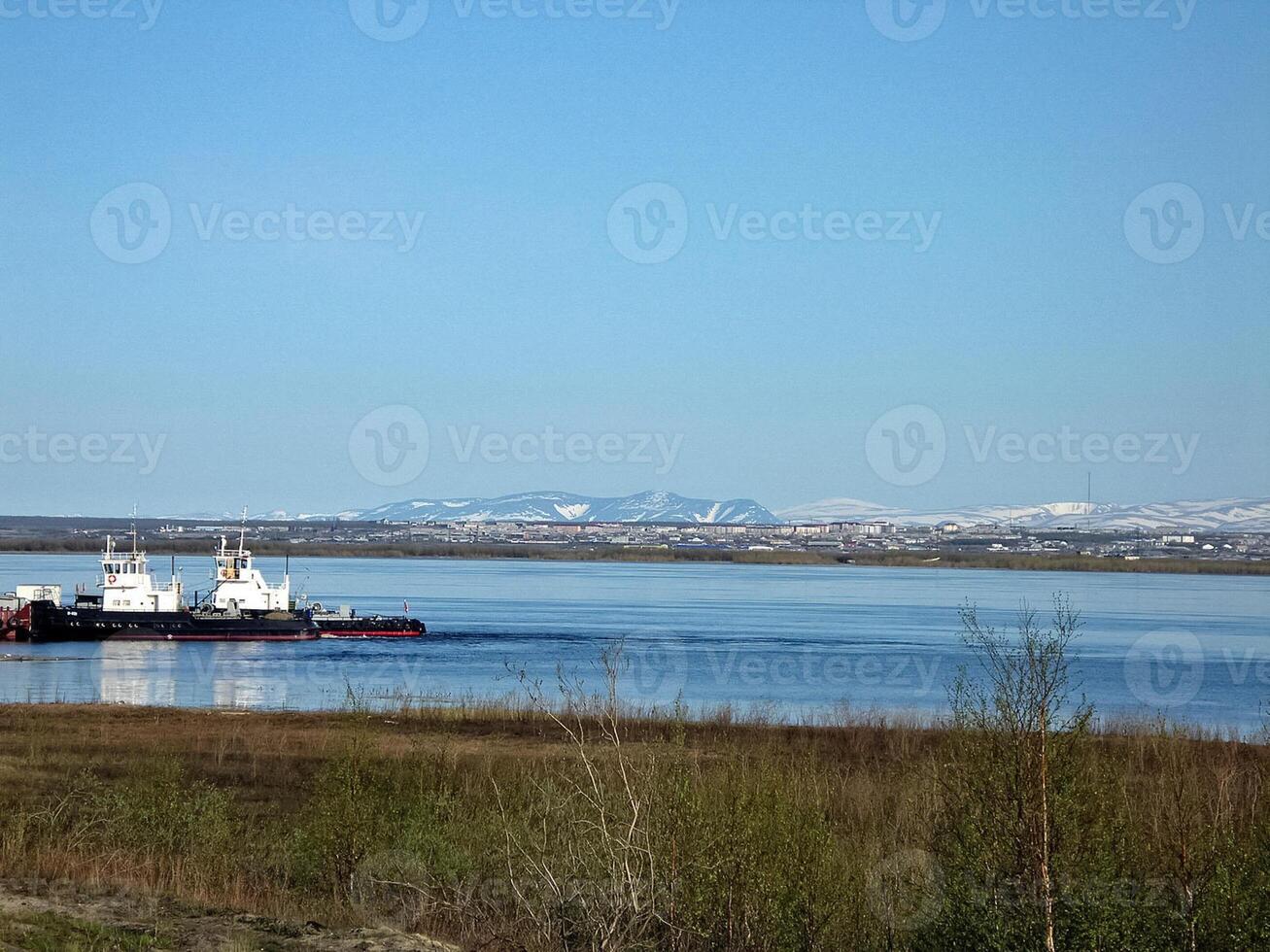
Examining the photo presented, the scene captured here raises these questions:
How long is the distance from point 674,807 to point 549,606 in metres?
96.7

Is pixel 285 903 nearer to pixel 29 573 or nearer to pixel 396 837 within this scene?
pixel 396 837

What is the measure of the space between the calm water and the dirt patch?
1255 cm

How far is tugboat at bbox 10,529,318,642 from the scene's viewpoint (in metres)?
70.4

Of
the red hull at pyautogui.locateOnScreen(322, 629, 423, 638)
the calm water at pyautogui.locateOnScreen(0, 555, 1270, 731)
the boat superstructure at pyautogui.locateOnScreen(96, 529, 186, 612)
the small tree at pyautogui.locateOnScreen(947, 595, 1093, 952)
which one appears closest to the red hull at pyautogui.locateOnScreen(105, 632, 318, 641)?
the calm water at pyautogui.locateOnScreen(0, 555, 1270, 731)

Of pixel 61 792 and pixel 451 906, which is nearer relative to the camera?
pixel 451 906

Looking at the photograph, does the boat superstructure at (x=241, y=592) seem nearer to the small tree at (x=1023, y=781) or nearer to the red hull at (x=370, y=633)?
the red hull at (x=370, y=633)

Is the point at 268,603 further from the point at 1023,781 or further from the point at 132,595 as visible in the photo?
the point at 1023,781

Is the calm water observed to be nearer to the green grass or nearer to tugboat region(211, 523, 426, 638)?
tugboat region(211, 523, 426, 638)

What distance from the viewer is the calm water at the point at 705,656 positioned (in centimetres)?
4566

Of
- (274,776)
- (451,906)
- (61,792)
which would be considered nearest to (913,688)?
(274,776)

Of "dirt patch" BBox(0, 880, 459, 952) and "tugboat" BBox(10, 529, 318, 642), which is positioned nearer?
"dirt patch" BBox(0, 880, 459, 952)

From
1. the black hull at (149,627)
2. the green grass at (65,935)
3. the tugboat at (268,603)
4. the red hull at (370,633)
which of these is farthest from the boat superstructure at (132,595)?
the green grass at (65,935)

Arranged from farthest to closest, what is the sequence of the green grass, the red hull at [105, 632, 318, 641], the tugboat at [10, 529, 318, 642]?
the red hull at [105, 632, 318, 641]
the tugboat at [10, 529, 318, 642]
the green grass

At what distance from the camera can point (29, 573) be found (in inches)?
5753
